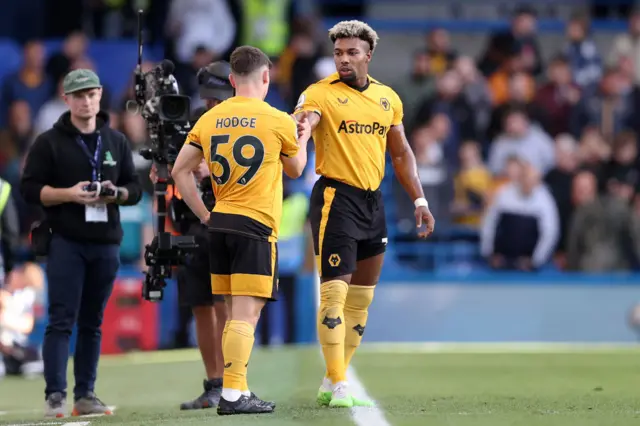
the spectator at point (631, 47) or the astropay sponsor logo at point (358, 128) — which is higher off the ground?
the spectator at point (631, 47)

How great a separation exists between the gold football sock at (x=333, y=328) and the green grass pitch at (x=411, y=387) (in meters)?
0.32

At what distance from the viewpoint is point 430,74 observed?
20.1 metres

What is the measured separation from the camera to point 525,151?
1889 cm

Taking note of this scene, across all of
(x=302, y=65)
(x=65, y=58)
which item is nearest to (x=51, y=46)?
(x=65, y=58)

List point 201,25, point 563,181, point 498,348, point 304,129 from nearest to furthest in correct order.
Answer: point 304,129 < point 498,348 < point 563,181 < point 201,25

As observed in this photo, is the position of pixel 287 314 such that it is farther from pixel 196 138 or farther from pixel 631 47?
pixel 196 138

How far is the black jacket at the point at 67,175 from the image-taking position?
31.2 feet

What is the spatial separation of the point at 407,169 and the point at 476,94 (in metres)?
10.5

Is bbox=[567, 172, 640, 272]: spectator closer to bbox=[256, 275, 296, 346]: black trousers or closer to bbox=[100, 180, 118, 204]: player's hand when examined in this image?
bbox=[256, 275, 296, 346]: black trousers

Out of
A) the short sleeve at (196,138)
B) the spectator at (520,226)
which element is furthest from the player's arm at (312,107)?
the spectator at (520,226)

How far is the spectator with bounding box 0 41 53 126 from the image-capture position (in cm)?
1941

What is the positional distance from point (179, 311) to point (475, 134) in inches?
226

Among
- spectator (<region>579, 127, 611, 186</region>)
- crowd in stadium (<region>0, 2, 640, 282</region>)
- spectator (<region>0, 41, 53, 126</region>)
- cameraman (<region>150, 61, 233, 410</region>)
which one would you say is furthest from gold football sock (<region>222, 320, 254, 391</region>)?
spectator (<region>0, 41, 53, 126</region>)

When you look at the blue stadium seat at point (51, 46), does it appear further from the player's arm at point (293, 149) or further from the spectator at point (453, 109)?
the player's arm at point (293, 149)
